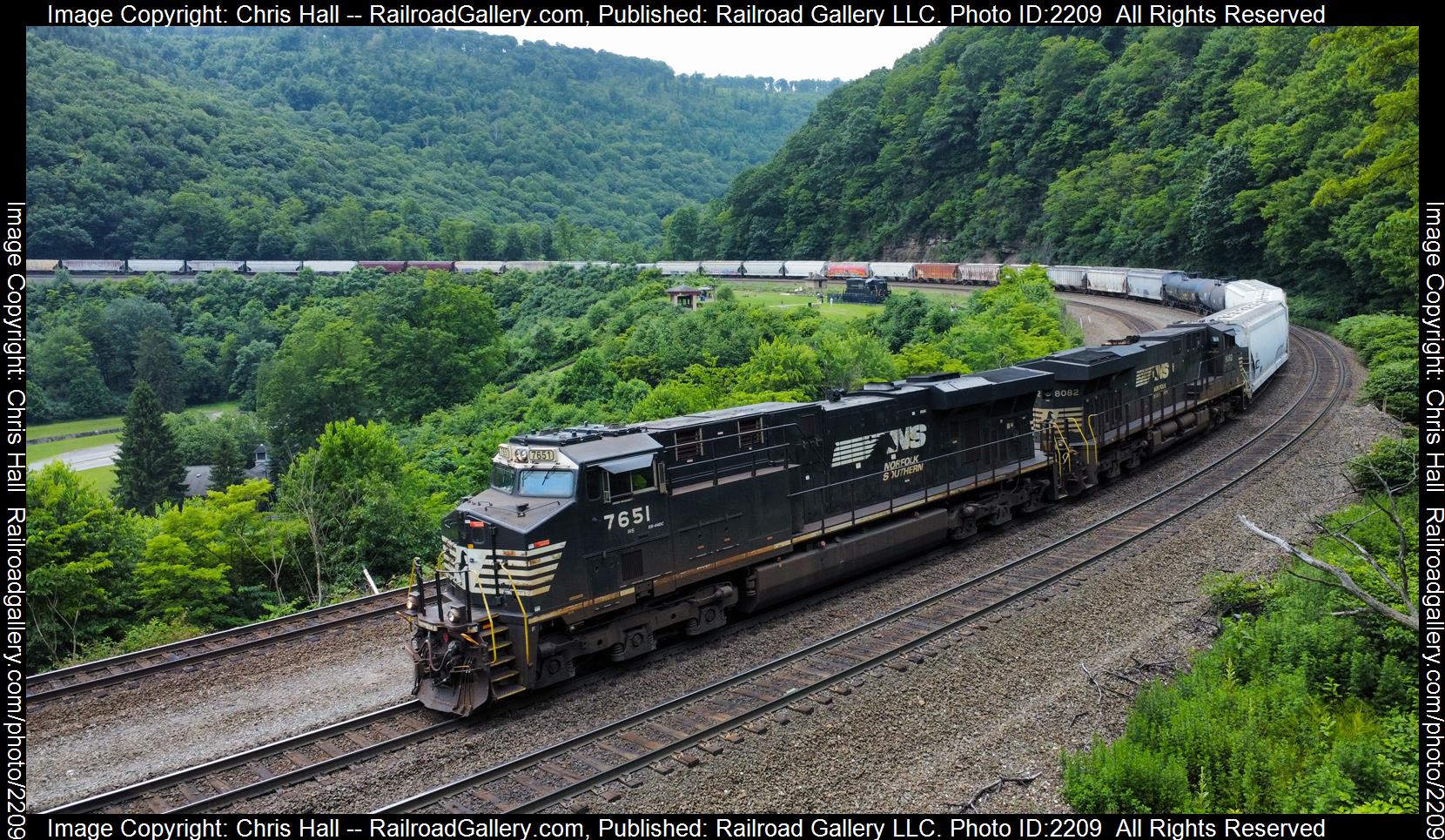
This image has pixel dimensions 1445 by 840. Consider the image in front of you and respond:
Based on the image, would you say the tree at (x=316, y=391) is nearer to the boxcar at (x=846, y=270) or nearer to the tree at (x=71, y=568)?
the tree at (x=71, y=568)

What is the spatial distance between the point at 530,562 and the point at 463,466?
18037mm

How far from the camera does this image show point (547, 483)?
36.2ft

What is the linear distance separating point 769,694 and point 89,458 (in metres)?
61.2

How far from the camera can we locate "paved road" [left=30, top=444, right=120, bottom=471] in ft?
178

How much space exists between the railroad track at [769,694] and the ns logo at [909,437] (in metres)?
2.46

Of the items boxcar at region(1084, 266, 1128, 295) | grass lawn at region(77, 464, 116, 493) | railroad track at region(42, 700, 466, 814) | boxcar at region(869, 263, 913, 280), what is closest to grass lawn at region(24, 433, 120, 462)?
grass lawn at region(77, 464, 116, 493)

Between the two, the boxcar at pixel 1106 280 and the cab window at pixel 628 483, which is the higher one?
the boxcar at pixel 1106 280

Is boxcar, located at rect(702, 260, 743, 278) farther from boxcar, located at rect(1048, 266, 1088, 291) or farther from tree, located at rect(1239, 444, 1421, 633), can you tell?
tree, located at rect(1239, 444, 1421, 633)

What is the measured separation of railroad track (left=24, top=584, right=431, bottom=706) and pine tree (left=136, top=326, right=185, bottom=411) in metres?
61.5

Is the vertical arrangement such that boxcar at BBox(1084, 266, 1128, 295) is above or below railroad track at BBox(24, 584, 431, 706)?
above

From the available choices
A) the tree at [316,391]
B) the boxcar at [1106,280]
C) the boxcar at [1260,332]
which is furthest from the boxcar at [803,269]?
the boxcar at [1260,332]

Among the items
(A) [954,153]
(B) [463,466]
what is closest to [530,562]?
(B) [463,466]

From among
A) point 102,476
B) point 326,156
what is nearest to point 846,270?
point 102,476

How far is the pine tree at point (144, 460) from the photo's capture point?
3753cm
